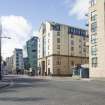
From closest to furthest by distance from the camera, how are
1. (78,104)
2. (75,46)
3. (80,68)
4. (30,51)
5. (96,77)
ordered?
(78,104)
(96,77)
(80,68)
(75,46)
(30,51)

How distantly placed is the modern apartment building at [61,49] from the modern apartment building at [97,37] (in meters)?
40.2

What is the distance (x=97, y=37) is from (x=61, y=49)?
45494 mm

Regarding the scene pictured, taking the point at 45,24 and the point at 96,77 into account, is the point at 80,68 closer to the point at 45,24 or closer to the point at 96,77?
the point at 96,77

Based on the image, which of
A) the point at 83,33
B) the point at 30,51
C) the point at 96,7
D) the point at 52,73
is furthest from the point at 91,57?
the point at 30,51

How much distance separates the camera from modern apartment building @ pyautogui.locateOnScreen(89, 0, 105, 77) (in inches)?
2945

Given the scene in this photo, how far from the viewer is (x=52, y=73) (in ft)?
388

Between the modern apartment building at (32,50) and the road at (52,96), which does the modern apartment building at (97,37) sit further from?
the modern apartment building at (32,50)

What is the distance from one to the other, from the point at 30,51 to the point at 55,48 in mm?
56371

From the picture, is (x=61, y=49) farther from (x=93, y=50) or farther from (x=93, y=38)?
(x=93, y=50)

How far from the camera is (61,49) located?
122 metres

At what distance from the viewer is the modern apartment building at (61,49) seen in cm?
12006

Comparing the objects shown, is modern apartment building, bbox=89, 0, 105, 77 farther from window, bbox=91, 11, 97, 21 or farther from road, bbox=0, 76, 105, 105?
road, bbox=0, 76, 105, 105

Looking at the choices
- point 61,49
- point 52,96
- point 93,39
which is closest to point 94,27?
point 93,39

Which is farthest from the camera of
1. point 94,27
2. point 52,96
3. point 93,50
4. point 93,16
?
point 93,16
